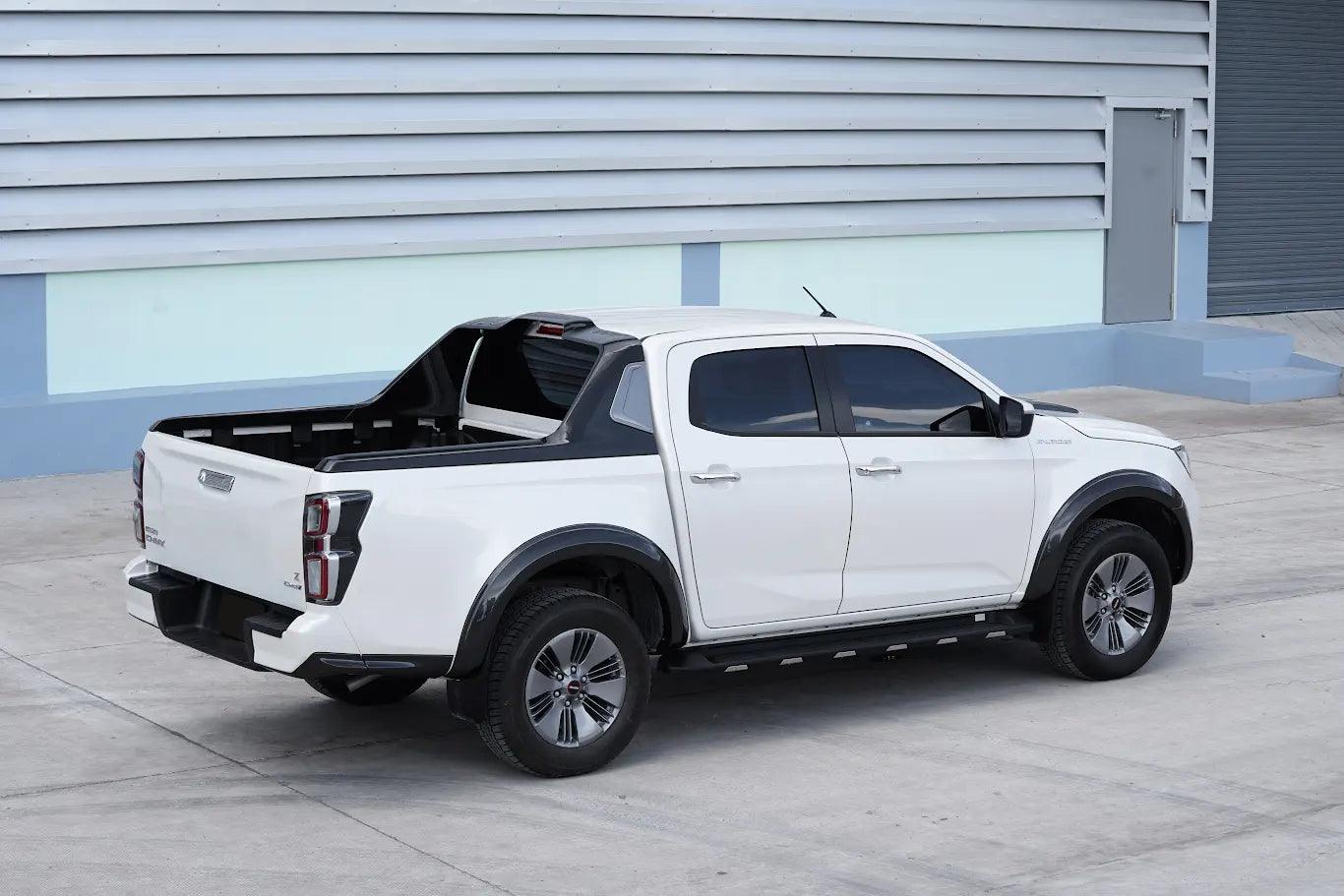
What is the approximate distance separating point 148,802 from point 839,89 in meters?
→ 11.4

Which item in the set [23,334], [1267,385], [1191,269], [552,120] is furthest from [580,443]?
[1191,269]

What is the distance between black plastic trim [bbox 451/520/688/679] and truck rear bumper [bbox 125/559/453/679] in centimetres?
11

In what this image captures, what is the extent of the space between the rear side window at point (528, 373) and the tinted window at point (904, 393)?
1.06m

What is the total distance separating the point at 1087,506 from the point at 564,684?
99.0 inches

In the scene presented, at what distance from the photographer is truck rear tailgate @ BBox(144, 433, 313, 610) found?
260 inches

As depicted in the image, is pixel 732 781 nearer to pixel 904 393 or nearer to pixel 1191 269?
pixel 904 393

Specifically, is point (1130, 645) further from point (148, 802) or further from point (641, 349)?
point (148, 802)

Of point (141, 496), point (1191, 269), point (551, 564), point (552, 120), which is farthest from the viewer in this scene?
point (1191, 269)

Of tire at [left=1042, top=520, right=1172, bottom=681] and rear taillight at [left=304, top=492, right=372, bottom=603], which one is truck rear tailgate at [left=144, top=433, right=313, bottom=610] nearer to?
rear taillight at [left=304, top=492, right=372, bottom=603]

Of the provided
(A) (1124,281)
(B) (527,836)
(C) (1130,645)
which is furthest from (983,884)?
(A) (1124,281)

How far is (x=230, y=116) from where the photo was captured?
14.0m

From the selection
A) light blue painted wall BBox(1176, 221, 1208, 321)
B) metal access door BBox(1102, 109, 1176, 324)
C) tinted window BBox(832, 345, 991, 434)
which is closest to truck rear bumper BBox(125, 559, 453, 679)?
tinted window BBox(832, 345, 991, 434)

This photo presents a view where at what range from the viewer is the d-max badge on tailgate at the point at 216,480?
22.6ft

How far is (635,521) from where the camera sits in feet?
23.2
